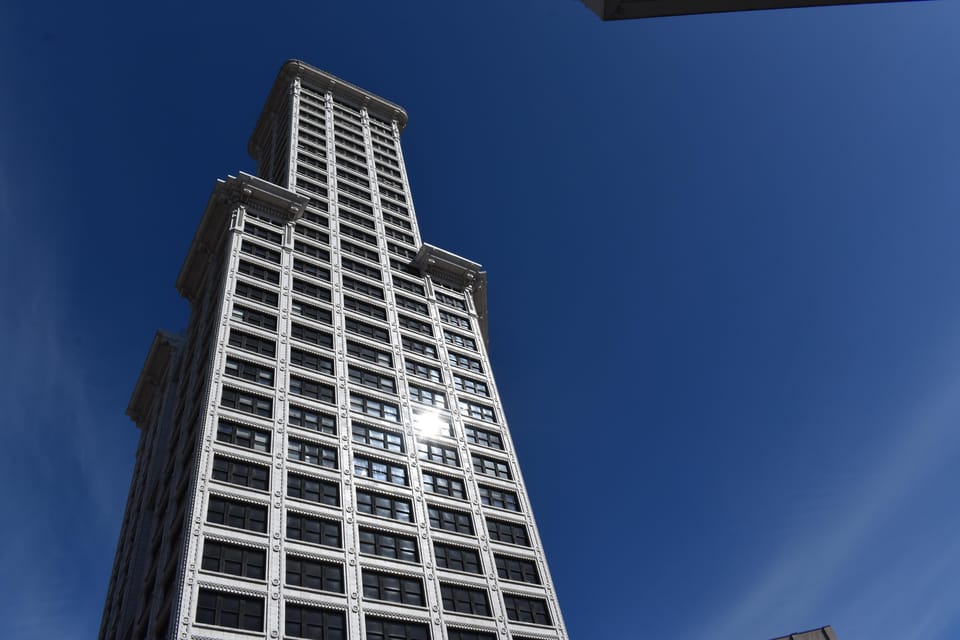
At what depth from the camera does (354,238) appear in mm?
69250

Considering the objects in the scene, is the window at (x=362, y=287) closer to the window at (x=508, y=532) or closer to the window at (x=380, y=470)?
the window at (x=380, y=470)

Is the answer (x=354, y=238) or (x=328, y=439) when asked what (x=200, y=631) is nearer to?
(x=328, y=439)

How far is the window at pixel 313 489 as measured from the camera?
4303cm

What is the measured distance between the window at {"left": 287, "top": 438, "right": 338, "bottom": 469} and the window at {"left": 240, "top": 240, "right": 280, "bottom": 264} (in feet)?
65.8

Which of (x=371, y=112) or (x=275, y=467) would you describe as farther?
(x=371, y=112)

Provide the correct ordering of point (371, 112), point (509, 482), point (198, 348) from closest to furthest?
point (509, 482) → point (198, 348) → point (371, 112)

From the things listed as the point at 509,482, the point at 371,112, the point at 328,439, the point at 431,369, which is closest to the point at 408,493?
the point at 328,439

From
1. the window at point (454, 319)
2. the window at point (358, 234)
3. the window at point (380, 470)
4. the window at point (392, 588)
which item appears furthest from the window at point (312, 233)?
the window at point (392, 588)

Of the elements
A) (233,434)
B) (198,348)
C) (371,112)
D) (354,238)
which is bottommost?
(233,434)

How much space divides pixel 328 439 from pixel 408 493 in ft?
21.0

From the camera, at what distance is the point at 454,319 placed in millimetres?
67688

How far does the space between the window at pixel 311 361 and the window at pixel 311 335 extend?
1.38 m

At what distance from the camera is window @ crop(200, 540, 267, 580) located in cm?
3675

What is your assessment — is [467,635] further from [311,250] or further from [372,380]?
[311,250]
